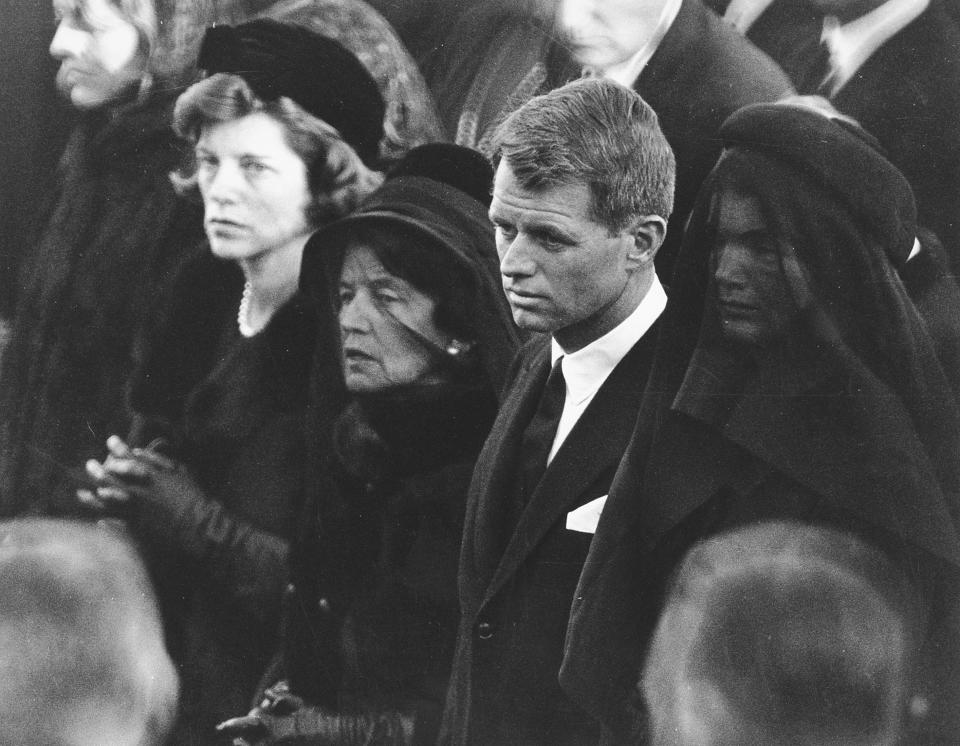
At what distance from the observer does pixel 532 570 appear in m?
4.45

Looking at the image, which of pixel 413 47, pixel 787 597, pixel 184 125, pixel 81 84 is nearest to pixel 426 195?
pixel 413 47

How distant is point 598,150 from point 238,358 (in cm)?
168

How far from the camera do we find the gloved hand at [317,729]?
15.5 feet

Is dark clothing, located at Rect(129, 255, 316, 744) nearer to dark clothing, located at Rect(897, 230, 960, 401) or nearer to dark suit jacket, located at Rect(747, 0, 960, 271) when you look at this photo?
dark suit jacket, located at Rect(747, 0, 960, 271)

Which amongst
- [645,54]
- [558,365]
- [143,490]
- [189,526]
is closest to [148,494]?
[143,490]

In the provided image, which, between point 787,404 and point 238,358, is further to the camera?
point 238,358

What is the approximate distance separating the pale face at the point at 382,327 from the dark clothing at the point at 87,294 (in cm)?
75

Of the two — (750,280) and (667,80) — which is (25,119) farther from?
(750,280)

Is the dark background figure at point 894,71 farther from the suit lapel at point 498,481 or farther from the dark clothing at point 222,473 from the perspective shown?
the dark clothing at point 222,473

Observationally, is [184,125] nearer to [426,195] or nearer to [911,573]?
[426,195]

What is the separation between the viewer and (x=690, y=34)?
4609mm

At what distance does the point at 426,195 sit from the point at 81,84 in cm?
155

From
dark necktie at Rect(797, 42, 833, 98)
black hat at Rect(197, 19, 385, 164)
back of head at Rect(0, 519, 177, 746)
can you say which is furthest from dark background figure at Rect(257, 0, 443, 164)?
back of head at Rect(0, 519, 177, 746)

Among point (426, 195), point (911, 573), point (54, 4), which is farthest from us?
point (54, 4)
